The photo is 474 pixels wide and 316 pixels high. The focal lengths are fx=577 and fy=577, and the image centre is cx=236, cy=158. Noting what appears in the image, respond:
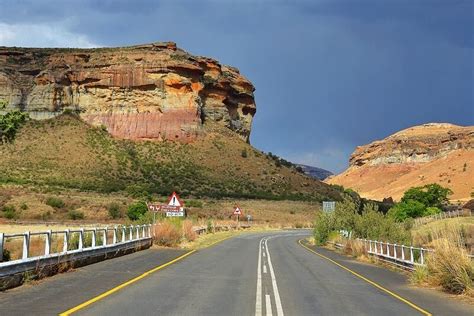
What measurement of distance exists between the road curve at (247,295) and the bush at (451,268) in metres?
1.90

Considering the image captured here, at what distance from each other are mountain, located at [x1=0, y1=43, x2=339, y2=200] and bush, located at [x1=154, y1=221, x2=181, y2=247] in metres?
51.8

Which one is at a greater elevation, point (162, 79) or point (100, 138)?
point (162, 79)

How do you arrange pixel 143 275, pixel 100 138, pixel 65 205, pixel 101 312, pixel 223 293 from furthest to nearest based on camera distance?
pixel 100 138, pixel 65 205, pixel 143 275, pixel 223 293, pixel 101 312

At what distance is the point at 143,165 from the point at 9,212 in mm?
Result: 35989

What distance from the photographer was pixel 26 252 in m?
14.8

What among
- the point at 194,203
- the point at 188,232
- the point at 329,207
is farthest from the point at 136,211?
the point at 188,232

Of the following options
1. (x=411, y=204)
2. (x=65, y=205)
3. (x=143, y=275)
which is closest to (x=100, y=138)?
(x=65, y=205)

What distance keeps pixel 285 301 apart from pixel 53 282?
241 inches

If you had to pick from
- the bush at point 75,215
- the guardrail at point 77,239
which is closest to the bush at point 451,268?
the guardrail at point 77,239

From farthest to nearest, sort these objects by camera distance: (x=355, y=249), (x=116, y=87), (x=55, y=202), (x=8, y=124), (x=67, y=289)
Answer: (x=116, y=87), (x=55, y=202), (x=8, y=124), (x=355, y=249), (x=67, y=289)

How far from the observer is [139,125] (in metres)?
111

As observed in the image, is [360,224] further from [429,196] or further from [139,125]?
[139,125]

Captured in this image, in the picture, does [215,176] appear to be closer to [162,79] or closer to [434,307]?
[162,79]

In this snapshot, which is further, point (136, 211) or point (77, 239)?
point (136, 211)
